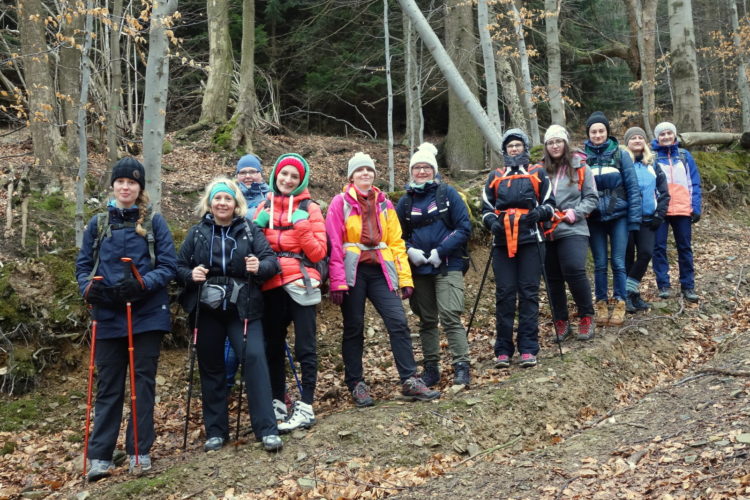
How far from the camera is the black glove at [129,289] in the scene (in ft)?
16.2

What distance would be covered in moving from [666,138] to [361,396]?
557 centimetres

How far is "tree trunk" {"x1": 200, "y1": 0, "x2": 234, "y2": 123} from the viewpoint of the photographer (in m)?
15.6

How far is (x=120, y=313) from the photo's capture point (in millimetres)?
5020

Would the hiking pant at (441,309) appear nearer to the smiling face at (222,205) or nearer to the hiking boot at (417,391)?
the hiking boot at (417,391)

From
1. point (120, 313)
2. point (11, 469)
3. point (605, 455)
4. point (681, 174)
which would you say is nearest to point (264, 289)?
point (120, 313)

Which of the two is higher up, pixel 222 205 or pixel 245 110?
pixel 245 110

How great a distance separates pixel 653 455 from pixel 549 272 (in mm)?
3004

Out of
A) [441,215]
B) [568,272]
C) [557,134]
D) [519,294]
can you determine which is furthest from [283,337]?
[557,134]

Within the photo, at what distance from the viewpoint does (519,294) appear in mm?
6453

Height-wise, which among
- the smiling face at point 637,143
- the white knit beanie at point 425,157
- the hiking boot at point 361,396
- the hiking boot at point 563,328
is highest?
the smiling face at point 637,143

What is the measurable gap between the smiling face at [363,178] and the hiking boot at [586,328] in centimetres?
300

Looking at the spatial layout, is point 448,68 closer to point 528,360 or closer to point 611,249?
point 611,249

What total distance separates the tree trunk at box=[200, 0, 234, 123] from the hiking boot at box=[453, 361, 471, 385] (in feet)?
36.9

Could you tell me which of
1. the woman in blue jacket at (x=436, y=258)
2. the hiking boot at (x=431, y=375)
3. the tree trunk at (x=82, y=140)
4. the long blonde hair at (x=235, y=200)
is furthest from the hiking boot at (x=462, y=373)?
the tree trunk at (x=82, y=140)
